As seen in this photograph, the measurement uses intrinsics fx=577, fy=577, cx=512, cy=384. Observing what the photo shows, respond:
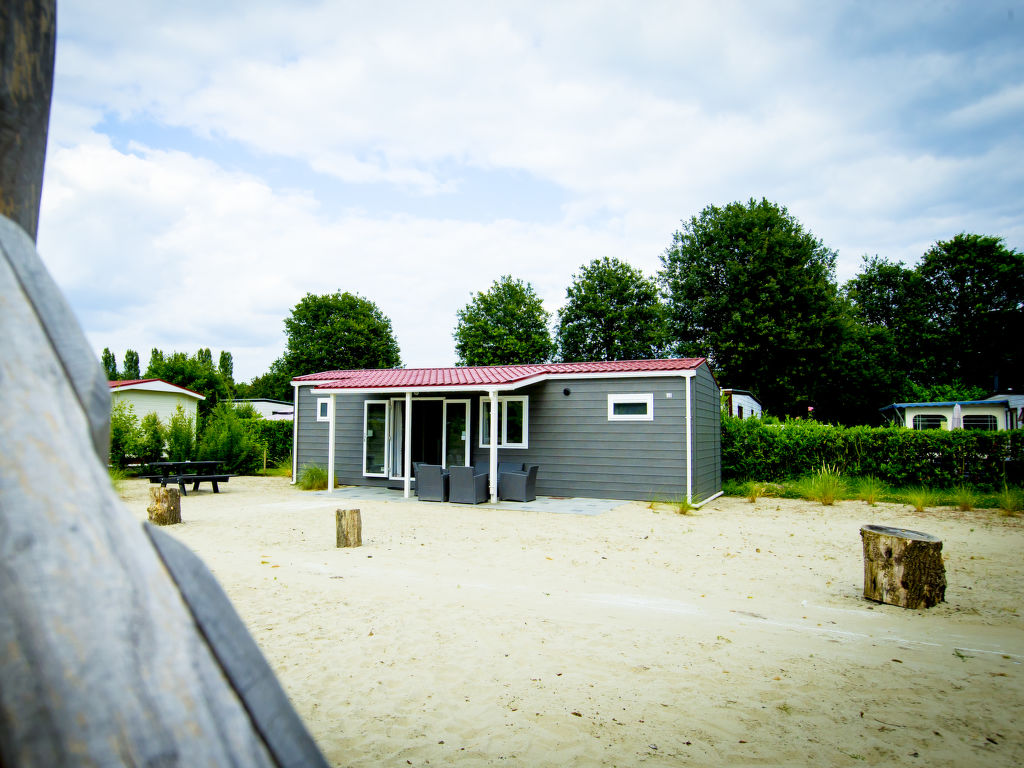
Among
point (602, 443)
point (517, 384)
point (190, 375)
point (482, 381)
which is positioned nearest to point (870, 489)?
point (602, 443)

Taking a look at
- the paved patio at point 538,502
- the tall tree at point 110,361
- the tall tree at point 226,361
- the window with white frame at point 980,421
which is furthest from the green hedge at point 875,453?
the tall tree at point 226,361

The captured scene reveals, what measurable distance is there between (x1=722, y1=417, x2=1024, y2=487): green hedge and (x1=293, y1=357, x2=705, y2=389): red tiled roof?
3.61 meters

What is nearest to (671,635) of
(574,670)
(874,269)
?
(574,670)

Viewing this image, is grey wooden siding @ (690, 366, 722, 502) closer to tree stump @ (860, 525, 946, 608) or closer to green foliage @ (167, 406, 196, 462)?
tree stump @ (860, 525, 946, 608)

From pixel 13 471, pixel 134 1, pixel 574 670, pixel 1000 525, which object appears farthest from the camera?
pixel 1000 525

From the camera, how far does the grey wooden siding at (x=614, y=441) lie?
1291 cm

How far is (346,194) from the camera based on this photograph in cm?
1812

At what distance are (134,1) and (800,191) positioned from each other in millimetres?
31463

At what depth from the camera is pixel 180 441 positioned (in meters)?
17.8

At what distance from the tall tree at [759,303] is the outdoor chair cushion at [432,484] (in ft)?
62.2

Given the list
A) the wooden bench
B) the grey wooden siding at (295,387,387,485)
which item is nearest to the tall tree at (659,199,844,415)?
the grey wooden siding at (295,387,387,485)

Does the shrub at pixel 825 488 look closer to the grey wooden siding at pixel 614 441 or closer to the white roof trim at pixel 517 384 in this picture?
the grey wooden siding at pixel 614 441

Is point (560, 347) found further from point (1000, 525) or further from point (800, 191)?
point (1000, 525)

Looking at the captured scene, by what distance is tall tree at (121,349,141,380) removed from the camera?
49.0m
